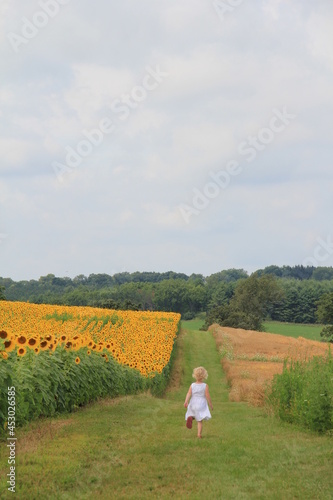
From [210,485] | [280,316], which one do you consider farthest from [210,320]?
[210,485]

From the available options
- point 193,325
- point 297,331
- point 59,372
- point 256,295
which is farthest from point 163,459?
Answer: point 256,295

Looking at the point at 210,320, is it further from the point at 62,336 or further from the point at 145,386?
the point at 62,336

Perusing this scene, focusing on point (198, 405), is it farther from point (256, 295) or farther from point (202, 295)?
point (202, 295)

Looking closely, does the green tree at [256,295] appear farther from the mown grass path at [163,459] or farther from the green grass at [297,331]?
the mown grass path at [163,459]

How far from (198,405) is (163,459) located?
87.1 inches

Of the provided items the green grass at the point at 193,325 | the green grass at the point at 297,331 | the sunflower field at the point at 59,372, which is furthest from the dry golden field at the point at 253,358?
the green grass at the point at 193,325

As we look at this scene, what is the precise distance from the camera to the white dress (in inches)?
408

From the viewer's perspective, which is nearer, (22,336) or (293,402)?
(22,336)

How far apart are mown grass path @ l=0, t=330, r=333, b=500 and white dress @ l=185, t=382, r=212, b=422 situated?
1.07 ft

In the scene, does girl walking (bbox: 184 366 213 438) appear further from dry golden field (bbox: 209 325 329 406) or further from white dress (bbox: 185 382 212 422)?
dry golden field (bbox: 209 325 329 406)

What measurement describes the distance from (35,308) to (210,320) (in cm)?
4138

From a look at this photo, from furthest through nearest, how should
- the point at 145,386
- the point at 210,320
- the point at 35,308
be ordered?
1. the point at 210,320
2. the point at 35,308
3. the point at 145,386

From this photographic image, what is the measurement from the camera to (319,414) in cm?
A: 1073

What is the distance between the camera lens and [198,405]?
1041cm
